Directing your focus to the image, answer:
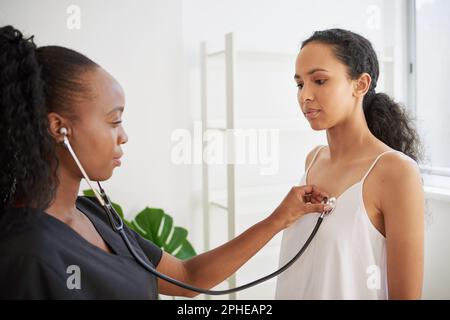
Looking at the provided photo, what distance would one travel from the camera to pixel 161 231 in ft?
6.36

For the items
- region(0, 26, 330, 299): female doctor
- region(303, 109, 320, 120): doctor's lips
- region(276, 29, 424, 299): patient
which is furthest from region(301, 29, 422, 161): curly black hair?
region(0, 26, 330, 299): female doctor

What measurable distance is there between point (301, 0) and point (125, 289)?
6.73 ft

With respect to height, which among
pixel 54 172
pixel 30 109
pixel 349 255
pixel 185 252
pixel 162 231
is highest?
pixel 30 109

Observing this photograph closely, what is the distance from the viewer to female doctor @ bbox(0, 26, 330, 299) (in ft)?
2.12

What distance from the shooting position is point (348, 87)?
0.99m

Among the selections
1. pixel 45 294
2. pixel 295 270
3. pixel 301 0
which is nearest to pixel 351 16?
pixel 301 0

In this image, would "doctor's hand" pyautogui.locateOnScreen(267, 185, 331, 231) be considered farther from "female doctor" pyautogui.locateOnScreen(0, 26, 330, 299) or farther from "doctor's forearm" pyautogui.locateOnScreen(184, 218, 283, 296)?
"female doctor" pyautogui.locateOnScreen(0, 26, 330, 299)

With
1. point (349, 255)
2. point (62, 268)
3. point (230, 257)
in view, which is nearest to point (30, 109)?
point (62, 268)

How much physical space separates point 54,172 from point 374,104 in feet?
2.67

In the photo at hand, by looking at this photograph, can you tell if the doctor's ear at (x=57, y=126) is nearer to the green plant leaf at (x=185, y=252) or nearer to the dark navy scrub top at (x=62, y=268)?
the dark navy scrub top at (x=62, y=268)

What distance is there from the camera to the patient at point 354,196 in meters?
0.87

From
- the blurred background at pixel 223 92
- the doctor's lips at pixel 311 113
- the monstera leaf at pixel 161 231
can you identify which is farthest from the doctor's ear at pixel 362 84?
the monstera leaf at pixel 161 231

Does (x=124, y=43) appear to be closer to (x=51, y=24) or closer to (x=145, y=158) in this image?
(x=51, y=24)
